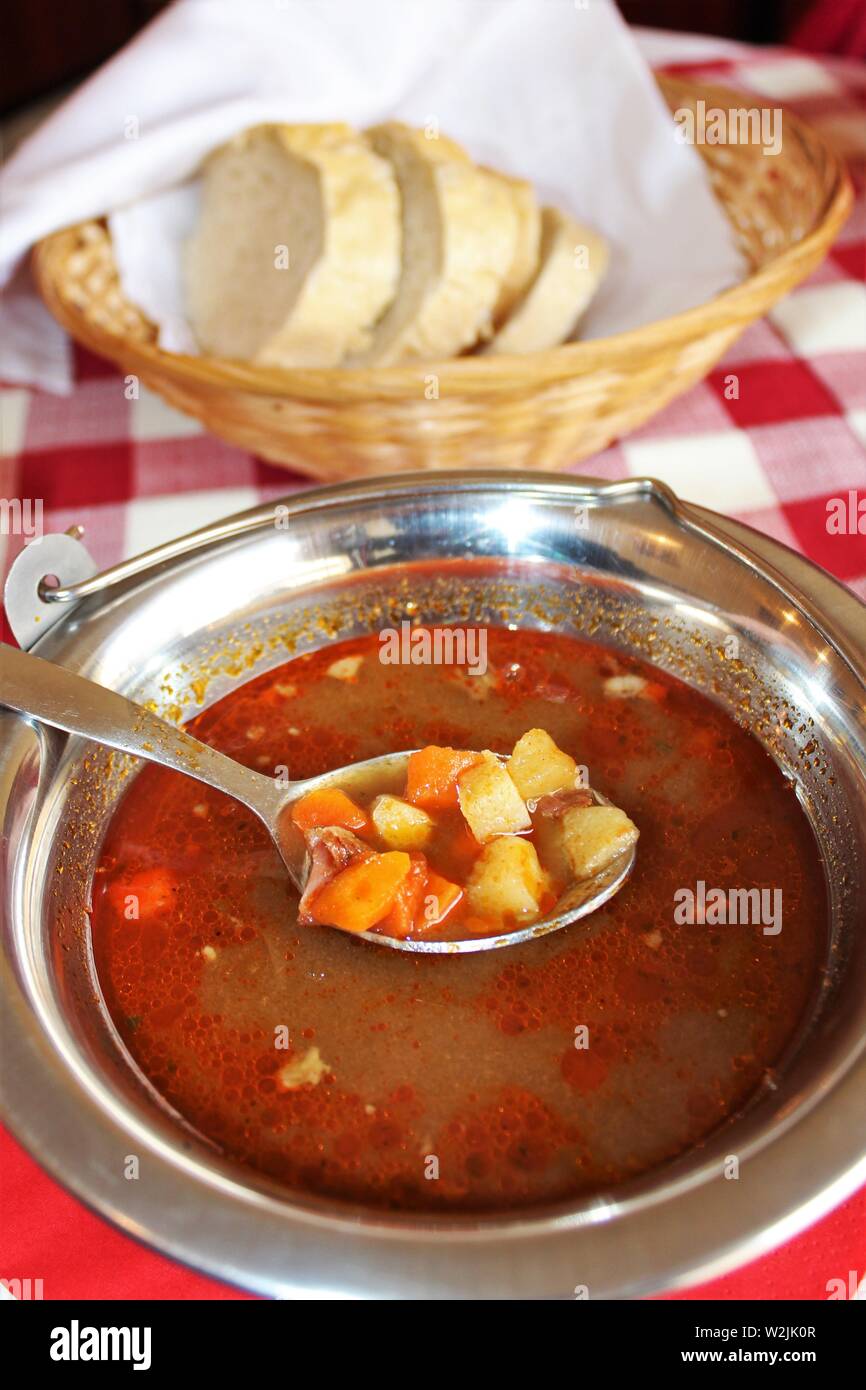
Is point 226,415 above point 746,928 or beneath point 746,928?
above

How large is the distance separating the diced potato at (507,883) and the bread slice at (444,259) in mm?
789

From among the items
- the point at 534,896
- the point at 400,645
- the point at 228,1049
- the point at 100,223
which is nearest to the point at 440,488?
the point at 400,645

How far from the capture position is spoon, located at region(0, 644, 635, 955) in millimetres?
993

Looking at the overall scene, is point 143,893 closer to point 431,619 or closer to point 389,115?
point 431,619

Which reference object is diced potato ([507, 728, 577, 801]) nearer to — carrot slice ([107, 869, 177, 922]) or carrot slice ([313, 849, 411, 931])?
carrot slice ([313, 849, 411, 931])

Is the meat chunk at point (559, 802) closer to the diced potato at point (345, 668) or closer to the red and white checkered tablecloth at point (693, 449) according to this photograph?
the diced potato at point (345, 668)

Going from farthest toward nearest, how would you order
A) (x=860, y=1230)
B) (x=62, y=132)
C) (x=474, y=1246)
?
(x=62, y=132) → (x=860, y=1230) → (x=474, y=1246)

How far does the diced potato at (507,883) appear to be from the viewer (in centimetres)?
94

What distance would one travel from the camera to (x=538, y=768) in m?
1.03

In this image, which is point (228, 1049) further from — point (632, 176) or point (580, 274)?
point (632, 176)

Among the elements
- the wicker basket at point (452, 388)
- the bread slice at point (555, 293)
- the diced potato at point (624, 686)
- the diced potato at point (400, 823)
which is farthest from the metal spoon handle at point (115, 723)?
the bread slice at point (555, 293)

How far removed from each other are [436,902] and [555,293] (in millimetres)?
955
